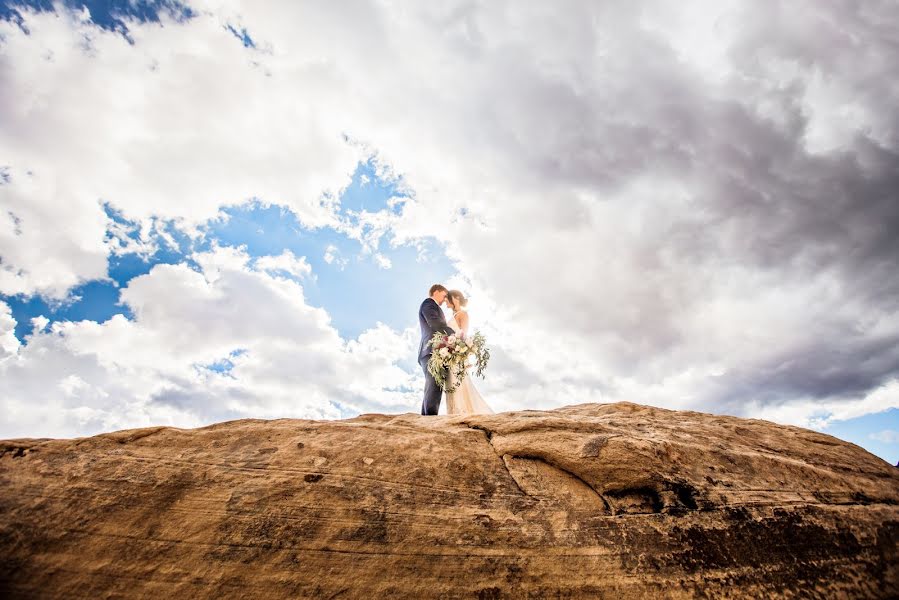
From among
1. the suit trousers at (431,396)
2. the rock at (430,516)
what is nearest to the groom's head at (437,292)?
the suit trousers at (431,396)

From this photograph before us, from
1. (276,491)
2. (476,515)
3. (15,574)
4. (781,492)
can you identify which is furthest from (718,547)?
(15,574)

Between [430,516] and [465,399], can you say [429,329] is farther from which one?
[430,516]

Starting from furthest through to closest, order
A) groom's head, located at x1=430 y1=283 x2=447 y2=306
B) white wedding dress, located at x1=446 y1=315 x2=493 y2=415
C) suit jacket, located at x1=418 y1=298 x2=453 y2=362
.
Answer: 1. groom's head, located at x1=430 y1=283 x2=447 y2=306
2. suit jacket, located at x1=418 y1=298 x2=453 y2=362
3. white wedding dress, located at x1=446 y1=315 x2=493 y2=415

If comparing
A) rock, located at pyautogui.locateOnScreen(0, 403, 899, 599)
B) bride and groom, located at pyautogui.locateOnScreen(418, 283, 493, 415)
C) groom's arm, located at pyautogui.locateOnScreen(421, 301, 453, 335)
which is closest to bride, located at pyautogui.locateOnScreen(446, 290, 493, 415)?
bride and groom, located at pyautogui.locateOnScreen(418, 283, 493, 415)

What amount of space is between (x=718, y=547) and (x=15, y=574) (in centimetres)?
823

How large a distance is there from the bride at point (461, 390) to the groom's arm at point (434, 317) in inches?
19.9

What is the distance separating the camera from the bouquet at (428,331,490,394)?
1107 centimetres

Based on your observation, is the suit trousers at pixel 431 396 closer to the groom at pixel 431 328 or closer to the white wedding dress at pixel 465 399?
the groom at pixel 431 328

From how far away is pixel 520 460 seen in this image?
594 cm

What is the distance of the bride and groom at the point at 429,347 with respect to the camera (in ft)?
35.8

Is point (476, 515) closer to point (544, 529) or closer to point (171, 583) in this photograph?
point (544, 529)

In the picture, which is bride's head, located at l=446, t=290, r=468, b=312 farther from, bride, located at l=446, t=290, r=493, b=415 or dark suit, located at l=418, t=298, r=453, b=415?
dark suit, located at l=418, t=298, r=453, b=415

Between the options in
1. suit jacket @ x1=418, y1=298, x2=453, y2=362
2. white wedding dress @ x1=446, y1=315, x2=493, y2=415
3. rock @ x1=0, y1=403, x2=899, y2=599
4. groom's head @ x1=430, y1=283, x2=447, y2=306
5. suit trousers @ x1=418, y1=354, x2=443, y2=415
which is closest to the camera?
rock @ x1=0, y1=403, x2=899, y2=599

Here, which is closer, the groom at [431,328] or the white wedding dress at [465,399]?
the groom at [431,328]
